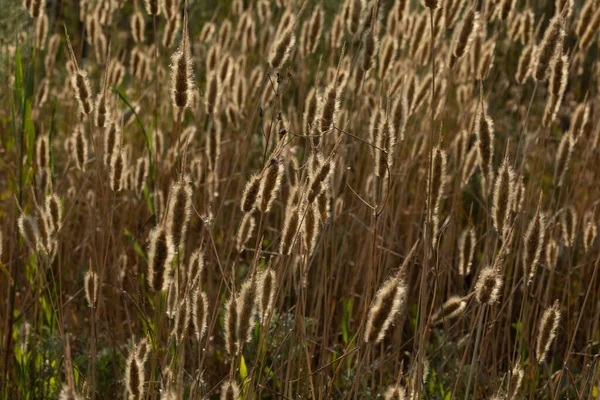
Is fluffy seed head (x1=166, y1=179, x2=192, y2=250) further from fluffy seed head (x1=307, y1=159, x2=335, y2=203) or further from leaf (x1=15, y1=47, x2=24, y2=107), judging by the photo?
leaf (x1=15, y1=47, x2=24, y2=107)

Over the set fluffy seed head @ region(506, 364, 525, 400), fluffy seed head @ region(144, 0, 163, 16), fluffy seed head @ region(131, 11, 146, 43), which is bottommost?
fluffy seed head @ region(506, 364, 525, 400)

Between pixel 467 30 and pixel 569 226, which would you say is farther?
pixel 569 226

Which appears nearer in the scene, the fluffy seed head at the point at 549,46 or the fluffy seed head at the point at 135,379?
the fluffy seed head at the point at 135,379

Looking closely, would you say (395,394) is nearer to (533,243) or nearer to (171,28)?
(533,243)

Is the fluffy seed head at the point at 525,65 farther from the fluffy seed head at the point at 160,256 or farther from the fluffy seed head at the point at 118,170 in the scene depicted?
the fluffy seed head at the point at 160,256

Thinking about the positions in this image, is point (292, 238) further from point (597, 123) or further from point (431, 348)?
point (597, 123)

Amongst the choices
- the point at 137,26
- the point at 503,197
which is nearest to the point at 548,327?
the point at 503,197

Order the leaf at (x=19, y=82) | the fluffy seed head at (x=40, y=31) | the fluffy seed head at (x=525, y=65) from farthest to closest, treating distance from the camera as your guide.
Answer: the fluffy seed head at (x=40, y=31) → the fluffy seed head at (x=525, y=65) → the leaf at (x=19, y=82)

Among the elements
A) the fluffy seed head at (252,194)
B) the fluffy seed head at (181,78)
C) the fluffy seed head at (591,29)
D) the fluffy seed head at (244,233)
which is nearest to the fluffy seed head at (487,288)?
the fluffy seed head at (252,194)

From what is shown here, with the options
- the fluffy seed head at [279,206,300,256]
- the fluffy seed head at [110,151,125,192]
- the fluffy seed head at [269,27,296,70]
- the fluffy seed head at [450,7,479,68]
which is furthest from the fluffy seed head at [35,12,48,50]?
the fluffy seed head at [279,206,300,256]

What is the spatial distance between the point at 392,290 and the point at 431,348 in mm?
1505

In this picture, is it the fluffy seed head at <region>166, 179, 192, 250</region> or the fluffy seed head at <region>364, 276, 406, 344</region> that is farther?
the fluffy seed head at <region>166, 179, 192, 250</region>

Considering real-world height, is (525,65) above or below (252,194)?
above

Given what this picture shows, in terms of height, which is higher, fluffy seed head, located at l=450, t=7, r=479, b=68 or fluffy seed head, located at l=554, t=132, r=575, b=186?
fluffy seed head, located at l=450, t=7, r=479, b=68
